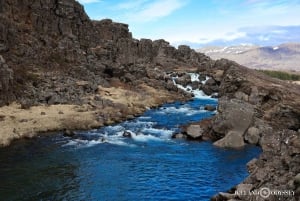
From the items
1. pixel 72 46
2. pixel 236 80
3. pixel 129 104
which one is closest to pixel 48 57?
pixel 72 46

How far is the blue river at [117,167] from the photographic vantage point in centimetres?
4003

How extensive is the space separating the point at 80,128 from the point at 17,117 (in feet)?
35.3

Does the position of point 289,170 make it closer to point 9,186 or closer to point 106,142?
point 9,186

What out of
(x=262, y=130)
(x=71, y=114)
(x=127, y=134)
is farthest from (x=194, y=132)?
(x=71, y=114)

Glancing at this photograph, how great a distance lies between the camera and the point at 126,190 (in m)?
40.7

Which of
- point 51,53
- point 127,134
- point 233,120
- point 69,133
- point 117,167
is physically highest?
point 51,53

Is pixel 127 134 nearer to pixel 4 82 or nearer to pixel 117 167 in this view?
pixel 117 167

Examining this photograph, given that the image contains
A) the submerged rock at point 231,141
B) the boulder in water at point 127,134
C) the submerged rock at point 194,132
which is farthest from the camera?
the boulder in water at point 127,134

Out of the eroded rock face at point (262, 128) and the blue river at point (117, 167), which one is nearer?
the eroded rock face at point (262, 128)

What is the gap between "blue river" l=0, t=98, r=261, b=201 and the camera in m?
40.0

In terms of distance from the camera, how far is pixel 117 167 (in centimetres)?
4847

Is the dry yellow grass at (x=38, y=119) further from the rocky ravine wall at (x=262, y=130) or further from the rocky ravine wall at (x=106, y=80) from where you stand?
the rocky ravine wall at (x=262, y=130)

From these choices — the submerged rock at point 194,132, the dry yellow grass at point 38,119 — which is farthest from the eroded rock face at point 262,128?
the dry yellow grass at point 38,119

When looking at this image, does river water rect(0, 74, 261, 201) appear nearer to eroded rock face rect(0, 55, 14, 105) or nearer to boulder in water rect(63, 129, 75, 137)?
boulder in water rect(63, 129, 75, 137)
